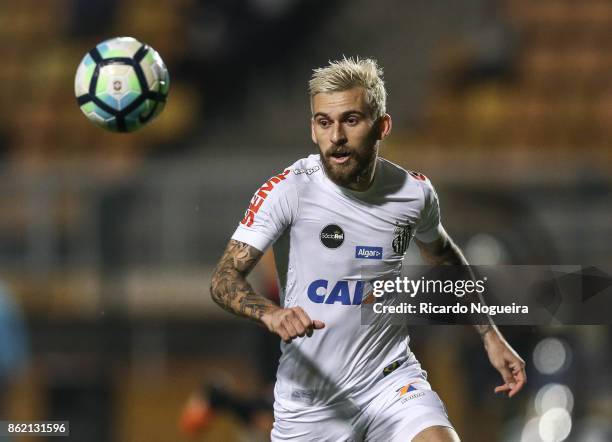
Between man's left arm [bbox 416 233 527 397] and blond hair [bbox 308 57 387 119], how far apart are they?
2.43 ft

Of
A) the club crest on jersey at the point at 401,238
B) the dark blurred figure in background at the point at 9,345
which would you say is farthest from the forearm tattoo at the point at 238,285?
the dark blurred figure in background at the point at 9,345

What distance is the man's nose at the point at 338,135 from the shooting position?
4453mm

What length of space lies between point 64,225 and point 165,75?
162 inches

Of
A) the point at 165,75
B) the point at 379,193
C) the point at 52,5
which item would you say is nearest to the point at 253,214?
the point at 379,193

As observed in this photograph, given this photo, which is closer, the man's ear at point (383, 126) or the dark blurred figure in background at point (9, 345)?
the man's ear at point (383, 126)

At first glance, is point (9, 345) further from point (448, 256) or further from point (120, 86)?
point (448, 256)

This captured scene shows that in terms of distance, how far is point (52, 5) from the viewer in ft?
47.1

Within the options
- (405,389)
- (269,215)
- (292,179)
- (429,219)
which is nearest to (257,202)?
(269,215)

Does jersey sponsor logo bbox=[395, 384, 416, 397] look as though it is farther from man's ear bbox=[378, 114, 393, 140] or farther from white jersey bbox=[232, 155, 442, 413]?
man's ear bbox=[378, 114, 393, 140]

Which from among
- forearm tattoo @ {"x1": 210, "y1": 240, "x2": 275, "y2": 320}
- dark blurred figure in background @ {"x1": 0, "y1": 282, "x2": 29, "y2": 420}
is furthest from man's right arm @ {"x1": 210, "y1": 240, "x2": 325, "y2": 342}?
dark blurred figure in background @ {"x1": 0, "y1": 282, "x2": 29, "y2": 420}

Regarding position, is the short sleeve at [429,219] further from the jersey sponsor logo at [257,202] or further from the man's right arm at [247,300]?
the man's right arm at [247,300]

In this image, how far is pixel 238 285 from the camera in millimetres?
4289

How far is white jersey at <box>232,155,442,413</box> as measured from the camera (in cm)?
460

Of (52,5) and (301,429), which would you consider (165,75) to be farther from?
(52,5)
